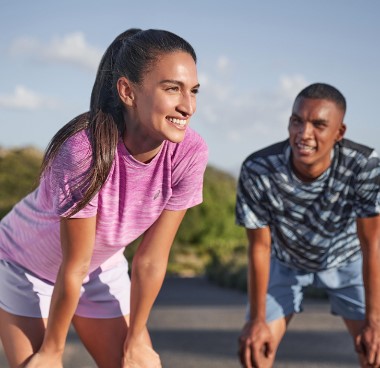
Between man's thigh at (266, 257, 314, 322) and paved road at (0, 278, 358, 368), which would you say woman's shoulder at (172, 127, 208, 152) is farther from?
paved road at (0, 278, 358, 368)

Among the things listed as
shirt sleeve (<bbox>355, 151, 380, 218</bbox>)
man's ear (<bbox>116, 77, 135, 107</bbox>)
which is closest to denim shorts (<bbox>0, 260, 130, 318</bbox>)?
man's ear (<bbox>116, 77, 135, 107</bbox>)

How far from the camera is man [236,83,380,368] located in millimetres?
4207

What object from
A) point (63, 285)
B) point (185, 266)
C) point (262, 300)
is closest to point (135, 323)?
point (63, 285)

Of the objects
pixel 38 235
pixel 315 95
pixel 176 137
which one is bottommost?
pixel 38 235

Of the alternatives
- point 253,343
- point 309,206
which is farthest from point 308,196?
point 253,343

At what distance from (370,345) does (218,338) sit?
10.4ft

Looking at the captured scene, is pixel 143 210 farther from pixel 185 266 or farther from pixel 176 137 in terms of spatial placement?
pixel 185 266

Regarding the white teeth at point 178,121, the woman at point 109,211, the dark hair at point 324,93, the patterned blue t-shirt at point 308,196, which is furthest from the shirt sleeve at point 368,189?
the white teeth at point 178,121

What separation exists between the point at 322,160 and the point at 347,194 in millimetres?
222

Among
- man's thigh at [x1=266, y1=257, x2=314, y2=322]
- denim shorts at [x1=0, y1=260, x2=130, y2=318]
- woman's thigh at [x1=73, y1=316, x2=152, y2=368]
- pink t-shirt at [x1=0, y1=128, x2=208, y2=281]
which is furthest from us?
man's thigh at [x1=266, y1=257, x2=314, y2=322]

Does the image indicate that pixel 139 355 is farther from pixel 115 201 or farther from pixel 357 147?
pixel 357 147

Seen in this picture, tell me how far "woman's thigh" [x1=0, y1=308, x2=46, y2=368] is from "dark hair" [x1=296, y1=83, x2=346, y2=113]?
1939 mm

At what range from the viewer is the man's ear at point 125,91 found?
293 centimetres

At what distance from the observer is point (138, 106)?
2.91m
